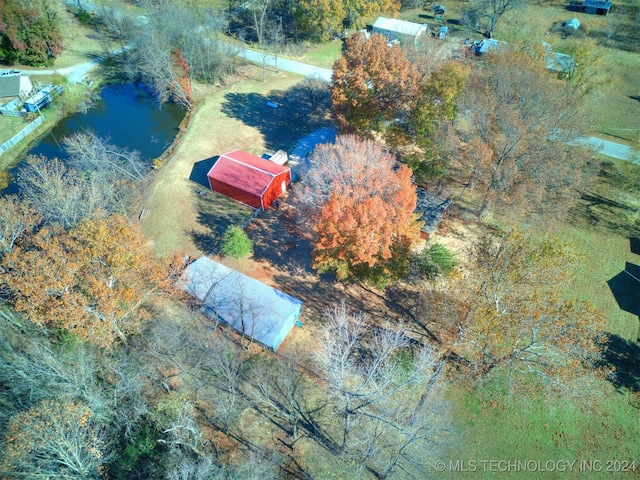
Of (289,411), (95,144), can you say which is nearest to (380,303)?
(289,411)

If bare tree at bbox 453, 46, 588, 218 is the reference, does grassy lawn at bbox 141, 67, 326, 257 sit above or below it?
below

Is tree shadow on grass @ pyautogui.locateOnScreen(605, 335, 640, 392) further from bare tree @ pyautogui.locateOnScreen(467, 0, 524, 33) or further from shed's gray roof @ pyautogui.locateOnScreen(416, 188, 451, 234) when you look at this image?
bare tree @ pyautogui.locateOnScreen(467, 0, 524, 33)

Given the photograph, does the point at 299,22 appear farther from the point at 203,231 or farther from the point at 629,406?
the point at 629,406

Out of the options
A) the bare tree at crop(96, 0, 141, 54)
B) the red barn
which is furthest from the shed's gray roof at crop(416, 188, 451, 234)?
the bare tree at crop(96, 0, 141, 54)

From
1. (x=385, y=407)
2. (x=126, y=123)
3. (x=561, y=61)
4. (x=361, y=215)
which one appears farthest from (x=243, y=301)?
(x=561, y=61)

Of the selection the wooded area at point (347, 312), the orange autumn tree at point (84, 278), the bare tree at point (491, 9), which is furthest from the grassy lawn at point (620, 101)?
the orange autumn tree at point (84, 278)

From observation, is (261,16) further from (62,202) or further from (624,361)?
(624,361)
